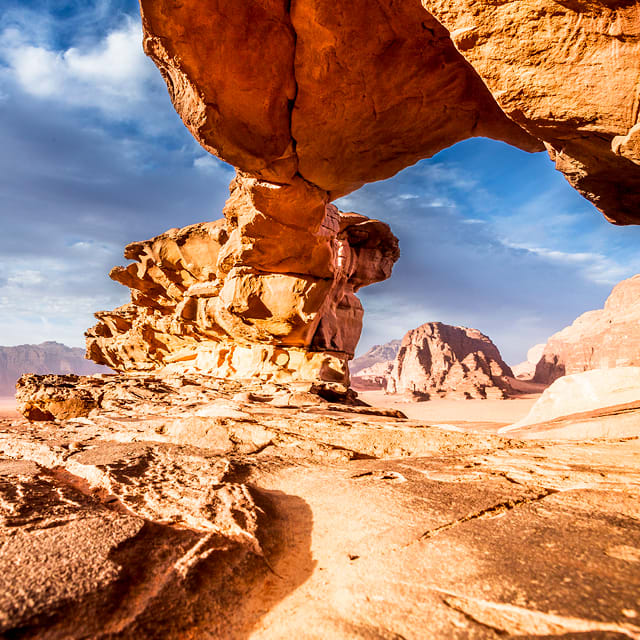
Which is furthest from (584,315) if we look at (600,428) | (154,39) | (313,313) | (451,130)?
(154,39)

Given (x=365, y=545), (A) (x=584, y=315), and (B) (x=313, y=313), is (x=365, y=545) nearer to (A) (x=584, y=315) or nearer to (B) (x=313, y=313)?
(B) (x=313, y=313)

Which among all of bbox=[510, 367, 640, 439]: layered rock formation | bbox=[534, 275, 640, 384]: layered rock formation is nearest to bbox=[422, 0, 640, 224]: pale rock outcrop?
bbox=[510, 367, 640, 439]: layered rock formation

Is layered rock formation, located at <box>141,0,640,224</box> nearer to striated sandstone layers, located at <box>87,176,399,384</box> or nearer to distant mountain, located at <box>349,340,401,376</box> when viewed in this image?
striated sandstone layers, located at <box>87,176,399,384</box>

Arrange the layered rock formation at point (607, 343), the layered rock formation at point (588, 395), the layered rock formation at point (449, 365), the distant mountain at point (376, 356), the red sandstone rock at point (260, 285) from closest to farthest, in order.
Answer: the layered rock formation at point (588, 395), the red sandstone rock at point (260, 285), the layered rock formation at point (607, 343), the layered rock formation at point (449, 365), the distant mountain at point (376, 356)

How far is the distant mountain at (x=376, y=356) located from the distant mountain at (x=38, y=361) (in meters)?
54.5

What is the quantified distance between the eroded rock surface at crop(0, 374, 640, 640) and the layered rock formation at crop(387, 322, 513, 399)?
738 inches

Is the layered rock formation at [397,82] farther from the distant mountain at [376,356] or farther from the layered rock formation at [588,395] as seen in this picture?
the distant mountain at [376,356]

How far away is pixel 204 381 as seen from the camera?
7.24 meters

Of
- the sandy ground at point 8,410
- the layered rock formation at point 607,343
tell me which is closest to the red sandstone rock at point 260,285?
the layered rock formation at point 607,343

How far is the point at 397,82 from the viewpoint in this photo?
400cm

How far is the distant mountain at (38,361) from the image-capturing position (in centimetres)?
6068

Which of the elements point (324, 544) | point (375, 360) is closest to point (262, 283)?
point (324, 544)

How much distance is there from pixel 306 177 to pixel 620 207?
4075mm

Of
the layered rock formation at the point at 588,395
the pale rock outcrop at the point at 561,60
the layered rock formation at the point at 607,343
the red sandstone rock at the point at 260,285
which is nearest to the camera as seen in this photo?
the pale rock outcrop at the point at 561,60
